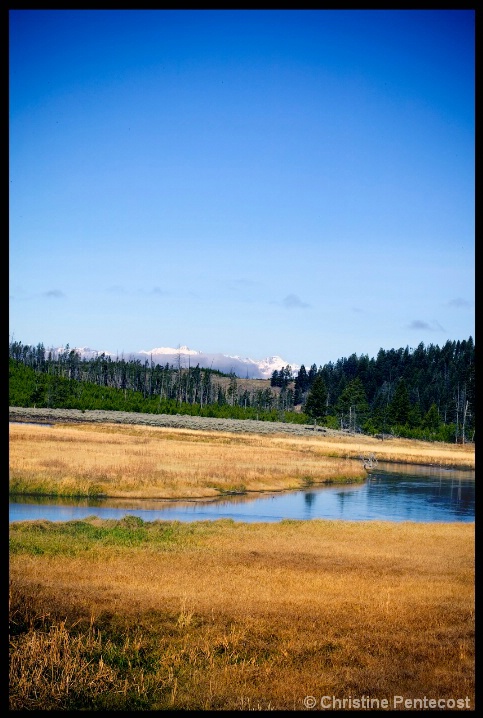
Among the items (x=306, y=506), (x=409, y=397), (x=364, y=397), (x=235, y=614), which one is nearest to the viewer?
(x=235, y=614)

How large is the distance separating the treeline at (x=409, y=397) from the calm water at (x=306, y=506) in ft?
174

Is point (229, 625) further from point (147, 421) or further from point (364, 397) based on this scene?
point (364, 397)

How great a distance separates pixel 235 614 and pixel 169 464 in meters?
40.7

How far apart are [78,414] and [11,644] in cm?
11169

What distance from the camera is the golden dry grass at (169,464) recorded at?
143 feet

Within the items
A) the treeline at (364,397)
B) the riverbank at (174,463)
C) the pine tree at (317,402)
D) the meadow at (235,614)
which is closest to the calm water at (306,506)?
the riverbank at (174,463)

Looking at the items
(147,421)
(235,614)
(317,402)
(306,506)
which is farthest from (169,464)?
(317,402)

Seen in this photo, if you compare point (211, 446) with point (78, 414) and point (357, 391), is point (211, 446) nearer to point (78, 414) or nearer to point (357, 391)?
point (78, 414)

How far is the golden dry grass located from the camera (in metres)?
43.4

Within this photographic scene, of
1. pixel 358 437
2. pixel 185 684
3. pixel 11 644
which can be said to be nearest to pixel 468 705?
pixel 185 684

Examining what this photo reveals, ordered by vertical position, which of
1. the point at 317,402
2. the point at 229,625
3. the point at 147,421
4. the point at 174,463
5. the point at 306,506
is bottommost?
the point at 306,506

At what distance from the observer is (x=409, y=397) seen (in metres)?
172

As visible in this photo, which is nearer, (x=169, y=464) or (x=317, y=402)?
(x=169, y=464)

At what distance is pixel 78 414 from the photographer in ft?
387
